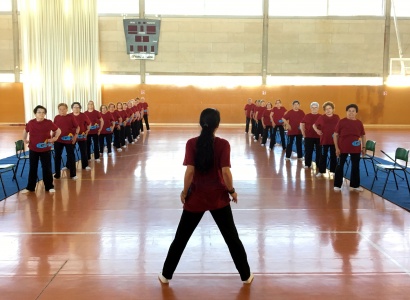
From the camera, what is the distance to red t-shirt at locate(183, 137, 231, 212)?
4590 mm

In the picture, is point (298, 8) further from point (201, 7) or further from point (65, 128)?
point (65, 128)

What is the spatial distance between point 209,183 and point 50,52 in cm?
1447

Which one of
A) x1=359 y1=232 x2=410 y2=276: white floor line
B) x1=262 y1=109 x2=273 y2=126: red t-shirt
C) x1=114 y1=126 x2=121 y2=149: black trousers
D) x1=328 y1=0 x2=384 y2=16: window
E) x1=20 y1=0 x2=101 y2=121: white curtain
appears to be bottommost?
x1=359 y1=232 x2=410 y2=276: white floor line

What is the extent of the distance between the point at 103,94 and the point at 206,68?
634 cm

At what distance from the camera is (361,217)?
764 centimetres

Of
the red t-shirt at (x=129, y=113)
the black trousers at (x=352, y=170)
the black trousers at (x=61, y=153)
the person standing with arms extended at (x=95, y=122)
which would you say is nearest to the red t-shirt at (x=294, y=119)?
the black trousers at (x=352, y=170)

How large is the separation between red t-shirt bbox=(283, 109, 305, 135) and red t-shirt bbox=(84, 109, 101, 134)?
545 cm

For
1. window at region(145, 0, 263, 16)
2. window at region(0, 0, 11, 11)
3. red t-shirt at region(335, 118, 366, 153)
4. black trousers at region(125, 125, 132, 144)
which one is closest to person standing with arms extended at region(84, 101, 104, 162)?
black trousers at region(125, 125, 132, 144)

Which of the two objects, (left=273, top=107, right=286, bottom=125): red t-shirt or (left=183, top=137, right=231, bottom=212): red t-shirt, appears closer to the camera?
(left=183, top=137, right=231, bottom=212): red t-shirt

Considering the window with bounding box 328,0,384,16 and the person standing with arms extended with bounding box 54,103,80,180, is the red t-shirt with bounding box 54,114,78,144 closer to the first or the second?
the person standing with arms extended with bounding box 54,103,80,180

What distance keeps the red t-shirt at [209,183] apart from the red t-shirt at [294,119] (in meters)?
9.45

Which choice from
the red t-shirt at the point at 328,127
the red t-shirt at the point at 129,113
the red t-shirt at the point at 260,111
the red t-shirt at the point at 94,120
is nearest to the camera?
the red t-shirt at the point at 328,127

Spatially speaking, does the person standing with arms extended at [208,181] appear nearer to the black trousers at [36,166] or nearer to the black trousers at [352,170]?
the black trousers at [352,170]

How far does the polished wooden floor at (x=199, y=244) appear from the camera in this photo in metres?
4.85
